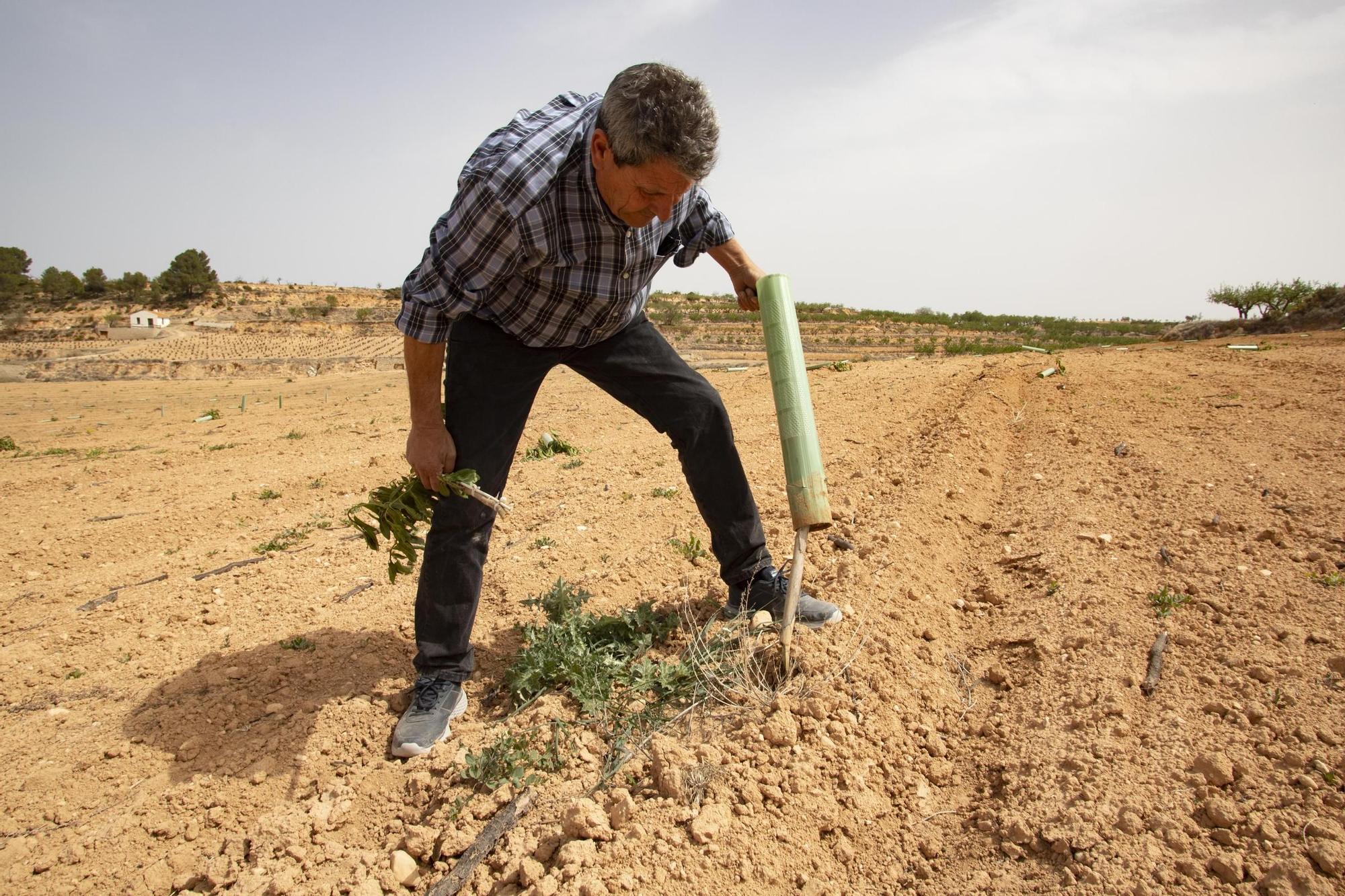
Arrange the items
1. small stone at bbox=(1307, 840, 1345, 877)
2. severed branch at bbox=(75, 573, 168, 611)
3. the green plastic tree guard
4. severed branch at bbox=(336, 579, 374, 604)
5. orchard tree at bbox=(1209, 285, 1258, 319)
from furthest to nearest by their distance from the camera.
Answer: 1. orchard tree at bbox=(1209, 285, 1258, 319)
2. severed branch at bbox=(75, 573, 168, 611)
3. severed branch at bbox=(336, 579, 374, 604)
4. the green plastic tree guard
5. small stone at bbox=(1307, 840, 1345, 877)

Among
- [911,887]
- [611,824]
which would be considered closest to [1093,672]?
[911,887]

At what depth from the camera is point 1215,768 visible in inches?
68.1

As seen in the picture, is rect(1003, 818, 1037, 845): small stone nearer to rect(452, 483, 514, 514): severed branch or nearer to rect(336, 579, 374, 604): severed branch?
rect(452, 483, 514, 514): severed branch

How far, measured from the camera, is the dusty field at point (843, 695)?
5.56 ft

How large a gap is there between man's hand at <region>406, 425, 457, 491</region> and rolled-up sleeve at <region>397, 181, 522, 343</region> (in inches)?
11.9

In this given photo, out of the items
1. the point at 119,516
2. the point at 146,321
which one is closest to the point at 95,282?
the point at 146,321

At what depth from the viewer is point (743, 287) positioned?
9.23 feet

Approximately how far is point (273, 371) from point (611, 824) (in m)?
23.1

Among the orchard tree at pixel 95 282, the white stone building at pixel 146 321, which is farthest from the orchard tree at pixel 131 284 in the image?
the white stone building at pixel 146 321

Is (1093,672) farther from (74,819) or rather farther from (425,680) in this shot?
(74,819)

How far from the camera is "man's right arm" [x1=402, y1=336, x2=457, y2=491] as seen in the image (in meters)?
2.11

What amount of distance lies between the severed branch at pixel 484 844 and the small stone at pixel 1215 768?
64.1 inches

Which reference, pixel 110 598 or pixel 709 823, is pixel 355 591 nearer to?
pixel 110 598

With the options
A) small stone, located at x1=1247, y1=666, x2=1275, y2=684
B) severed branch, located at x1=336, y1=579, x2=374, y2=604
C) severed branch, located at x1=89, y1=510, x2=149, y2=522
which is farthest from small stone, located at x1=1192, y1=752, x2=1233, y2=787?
severed branch, located at x1=89, y1=510, x2=149, y2=522
